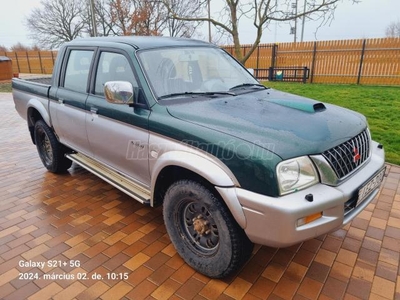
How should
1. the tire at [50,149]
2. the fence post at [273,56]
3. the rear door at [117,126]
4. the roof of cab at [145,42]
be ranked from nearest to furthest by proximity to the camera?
the rear door at [117,126]
the roof of cab at [145,42]
the tire at [50,149]
the fence post at [273,56]

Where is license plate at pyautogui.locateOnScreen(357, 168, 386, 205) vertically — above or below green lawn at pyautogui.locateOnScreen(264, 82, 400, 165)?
above

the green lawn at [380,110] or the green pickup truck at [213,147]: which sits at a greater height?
the green pickup truck at [213,147]

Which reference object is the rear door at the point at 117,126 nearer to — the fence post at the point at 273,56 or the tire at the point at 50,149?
the tire at the point at 50,149

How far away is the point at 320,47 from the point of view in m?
14.6

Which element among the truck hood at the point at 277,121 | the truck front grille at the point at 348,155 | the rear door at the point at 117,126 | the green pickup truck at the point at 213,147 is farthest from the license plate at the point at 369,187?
the rear door at the point at 117,126

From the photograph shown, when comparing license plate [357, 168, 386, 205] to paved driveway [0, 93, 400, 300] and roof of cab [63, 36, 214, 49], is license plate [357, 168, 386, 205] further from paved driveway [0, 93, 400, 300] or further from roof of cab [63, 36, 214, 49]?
roof of cab [63, 36, 214, 49]

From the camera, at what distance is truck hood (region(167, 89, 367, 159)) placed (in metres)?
1.97

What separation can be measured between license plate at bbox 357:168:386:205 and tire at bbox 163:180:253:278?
2.89 ft

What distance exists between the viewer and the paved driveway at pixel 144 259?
7.55 ft

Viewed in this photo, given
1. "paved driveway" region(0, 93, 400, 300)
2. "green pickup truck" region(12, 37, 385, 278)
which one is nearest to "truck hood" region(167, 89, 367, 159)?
"green pickup truck" region(12, 37, 385, 278)

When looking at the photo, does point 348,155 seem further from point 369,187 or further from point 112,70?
point 112,70

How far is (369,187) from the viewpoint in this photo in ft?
7.67

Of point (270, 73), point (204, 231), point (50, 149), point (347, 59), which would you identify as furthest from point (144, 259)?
point (347, 59)

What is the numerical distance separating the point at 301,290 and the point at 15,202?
3440 millimetres
